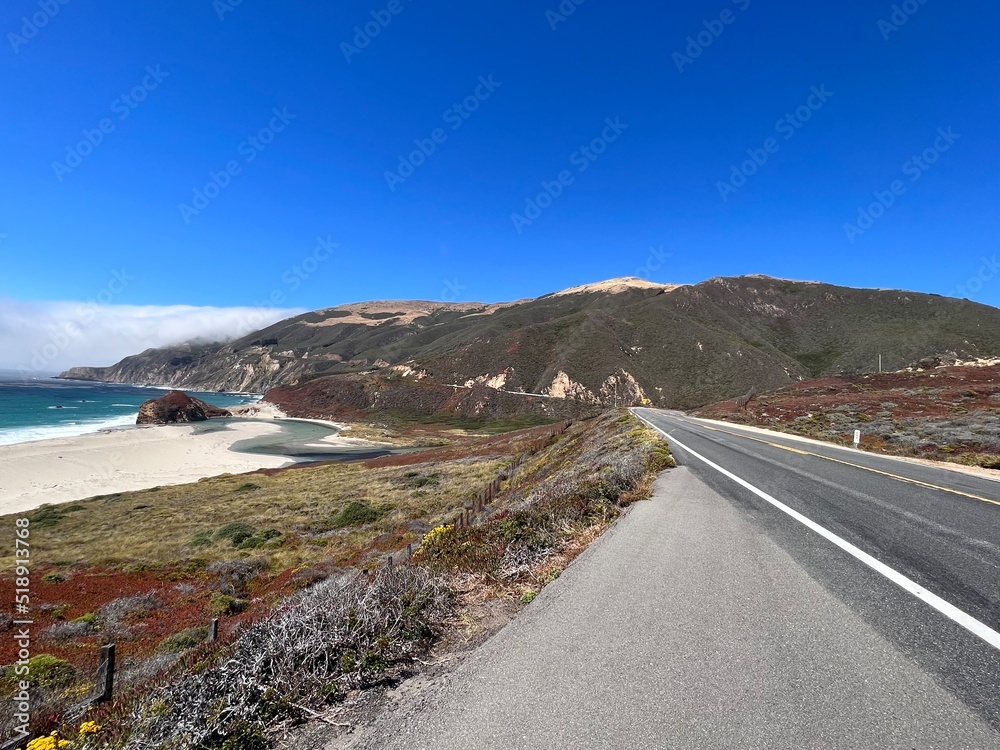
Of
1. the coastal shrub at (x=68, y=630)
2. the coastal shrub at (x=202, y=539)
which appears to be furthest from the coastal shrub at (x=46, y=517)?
the coastal shrub at (x=68, y=630)

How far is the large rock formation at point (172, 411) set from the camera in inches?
3670

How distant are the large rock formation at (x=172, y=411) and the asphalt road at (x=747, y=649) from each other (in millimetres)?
115521

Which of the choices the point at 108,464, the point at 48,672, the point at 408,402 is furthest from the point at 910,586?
the point at 408,402

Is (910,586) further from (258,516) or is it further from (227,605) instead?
(258,516)

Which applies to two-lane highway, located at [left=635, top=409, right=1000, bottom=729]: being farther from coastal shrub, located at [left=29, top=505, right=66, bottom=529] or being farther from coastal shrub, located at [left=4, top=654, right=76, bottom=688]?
coastal shrub, located at [left=29, top=505, right=66, bottom=529]

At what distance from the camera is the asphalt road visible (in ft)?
8.72

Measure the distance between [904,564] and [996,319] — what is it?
170m

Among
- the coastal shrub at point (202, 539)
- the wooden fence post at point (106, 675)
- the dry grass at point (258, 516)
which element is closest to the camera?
the wooden fence post at point (106, 675)

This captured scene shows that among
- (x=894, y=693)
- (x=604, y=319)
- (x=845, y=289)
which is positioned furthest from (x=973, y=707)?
(x=845, y=289)

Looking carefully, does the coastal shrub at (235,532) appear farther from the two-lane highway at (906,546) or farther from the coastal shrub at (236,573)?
the two-lane highway at (906,546)

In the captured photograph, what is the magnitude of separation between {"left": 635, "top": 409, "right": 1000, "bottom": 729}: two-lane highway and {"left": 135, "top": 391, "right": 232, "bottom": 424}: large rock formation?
11436cm

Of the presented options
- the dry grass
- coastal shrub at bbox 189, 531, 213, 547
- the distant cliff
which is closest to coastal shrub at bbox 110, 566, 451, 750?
the dry grass

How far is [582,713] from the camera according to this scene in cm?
285

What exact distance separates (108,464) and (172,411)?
55738mm
